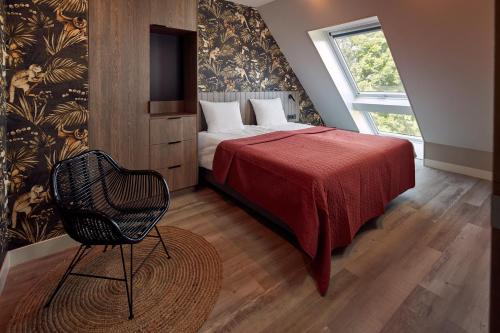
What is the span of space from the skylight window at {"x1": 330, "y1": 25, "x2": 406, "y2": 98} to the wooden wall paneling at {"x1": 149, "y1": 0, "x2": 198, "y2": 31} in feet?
7.39

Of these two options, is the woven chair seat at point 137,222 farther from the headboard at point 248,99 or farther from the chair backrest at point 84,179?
the headboard at point 248,99

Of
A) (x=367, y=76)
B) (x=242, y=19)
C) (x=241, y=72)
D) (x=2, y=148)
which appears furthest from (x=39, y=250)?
(x=367, y=76)

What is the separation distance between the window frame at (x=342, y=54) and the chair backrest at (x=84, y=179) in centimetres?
353

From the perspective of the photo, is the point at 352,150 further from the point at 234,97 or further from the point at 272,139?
Result: the point at 234,97

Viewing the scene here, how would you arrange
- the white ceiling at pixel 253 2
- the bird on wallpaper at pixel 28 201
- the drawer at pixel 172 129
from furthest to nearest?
the white ceiling at pixel 253 2 < the drawer at pixel 172 129 < the bird on wallpaper at pixel 28 201

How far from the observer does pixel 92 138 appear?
2229 millimetres

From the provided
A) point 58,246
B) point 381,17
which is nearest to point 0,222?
point 58,246

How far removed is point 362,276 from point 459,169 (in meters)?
3.05

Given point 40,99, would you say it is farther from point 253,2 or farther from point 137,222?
point 253,2

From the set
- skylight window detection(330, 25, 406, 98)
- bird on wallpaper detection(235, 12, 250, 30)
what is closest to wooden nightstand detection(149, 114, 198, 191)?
bird on wallpaper detection(235, 12, 250, 30)

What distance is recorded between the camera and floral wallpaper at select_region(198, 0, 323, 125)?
146 inches

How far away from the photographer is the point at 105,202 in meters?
1.92

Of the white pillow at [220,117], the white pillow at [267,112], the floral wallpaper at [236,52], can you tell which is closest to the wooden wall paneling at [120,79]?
the white pillow at [220,117]

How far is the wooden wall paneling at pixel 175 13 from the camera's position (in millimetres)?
2566
